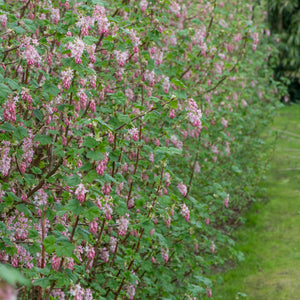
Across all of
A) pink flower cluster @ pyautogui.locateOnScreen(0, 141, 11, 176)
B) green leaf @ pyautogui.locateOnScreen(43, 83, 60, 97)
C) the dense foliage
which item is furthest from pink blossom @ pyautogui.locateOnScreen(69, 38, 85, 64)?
the dense foliage

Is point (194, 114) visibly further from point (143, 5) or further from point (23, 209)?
point (143, 5)

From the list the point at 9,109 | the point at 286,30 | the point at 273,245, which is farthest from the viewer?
the point at 286,30

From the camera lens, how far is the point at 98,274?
424 cm

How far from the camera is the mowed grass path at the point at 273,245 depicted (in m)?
6.50

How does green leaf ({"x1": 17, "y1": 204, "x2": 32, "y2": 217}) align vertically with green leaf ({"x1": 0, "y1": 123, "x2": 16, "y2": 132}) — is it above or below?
below

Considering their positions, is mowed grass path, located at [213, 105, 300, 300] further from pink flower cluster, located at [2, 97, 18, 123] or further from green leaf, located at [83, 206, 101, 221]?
pink flower cluster, located at [2, 97, 18, 123]

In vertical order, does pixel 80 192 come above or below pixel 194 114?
below

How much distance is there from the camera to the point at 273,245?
7.75 meters

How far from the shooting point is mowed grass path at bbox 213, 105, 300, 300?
6500 millimetres

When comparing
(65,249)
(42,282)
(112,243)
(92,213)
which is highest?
(92,213)

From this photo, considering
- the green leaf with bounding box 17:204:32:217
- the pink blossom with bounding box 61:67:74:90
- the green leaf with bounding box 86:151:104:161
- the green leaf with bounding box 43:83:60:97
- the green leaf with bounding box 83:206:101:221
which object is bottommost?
the green leaf with bounding box 17:204:32:217

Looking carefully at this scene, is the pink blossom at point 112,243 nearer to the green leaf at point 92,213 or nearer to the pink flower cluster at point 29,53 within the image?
the green leaf at point 92,213

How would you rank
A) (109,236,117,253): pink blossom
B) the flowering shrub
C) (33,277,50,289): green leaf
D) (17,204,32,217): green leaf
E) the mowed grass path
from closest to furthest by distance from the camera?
(33,277,50,289): green leaf → the flowering shrub → (17,204,32,217): green leaf → (109,236,117,253): pink blossom → the mowed grass path

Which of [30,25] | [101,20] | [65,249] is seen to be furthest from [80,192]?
[101,20]
